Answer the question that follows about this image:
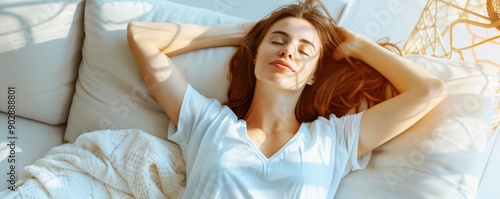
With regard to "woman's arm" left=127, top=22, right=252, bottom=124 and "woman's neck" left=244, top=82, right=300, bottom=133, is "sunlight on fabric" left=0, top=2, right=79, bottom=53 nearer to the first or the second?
"woman's arm" left=127, top=22, right=252, bottom=124

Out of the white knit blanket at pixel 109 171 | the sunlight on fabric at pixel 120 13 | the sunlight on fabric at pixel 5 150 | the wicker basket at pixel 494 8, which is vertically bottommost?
the sunlight on fabric at pixel 5 150

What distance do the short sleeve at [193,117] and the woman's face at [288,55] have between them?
0.18m

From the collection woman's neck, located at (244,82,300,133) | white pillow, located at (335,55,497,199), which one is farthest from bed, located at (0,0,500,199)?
woman's neck, located at (244,82,300,133)

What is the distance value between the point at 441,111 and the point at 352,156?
0.27 metres

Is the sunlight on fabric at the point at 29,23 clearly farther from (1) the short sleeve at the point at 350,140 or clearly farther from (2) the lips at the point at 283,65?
(1) the short sleeve at the point at 350,140

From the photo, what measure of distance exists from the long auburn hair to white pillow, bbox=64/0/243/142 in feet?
0.17

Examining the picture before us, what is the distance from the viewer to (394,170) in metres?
1.39

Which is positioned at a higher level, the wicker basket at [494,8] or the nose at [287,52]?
the wicker basket at [494,8]

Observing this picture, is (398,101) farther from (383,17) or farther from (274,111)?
(383,17)

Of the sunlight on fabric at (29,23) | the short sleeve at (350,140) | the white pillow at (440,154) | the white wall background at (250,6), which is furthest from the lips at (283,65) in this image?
the sunlight on fabric at (29,23)

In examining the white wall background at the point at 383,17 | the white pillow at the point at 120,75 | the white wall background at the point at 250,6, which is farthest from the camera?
the white wall background at the point at 383,17

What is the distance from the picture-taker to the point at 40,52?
5.38ft

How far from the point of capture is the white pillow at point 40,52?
1.62m

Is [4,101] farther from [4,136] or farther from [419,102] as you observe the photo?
[419,102]
